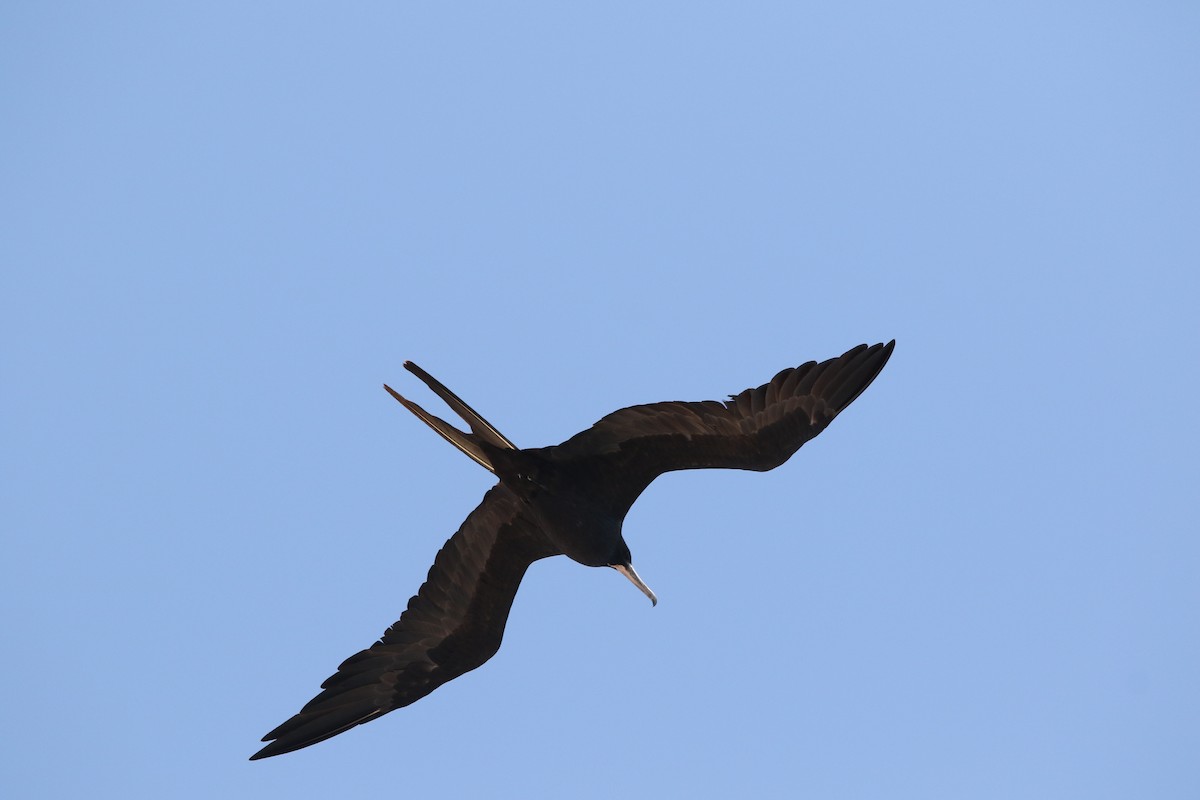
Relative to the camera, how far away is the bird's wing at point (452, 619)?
11.4 meters

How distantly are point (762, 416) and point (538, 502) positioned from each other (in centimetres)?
202

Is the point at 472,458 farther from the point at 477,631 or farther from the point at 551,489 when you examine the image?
the point at 477,631

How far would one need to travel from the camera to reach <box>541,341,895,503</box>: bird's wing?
10.0 m

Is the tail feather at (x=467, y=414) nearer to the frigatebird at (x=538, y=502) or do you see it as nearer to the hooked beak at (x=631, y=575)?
the frigatebird at (x=538, y=502)

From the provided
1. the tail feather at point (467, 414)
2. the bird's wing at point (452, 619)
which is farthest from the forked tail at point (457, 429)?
the bird's wing at point (452, 619)

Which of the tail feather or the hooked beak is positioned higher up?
the tail feather

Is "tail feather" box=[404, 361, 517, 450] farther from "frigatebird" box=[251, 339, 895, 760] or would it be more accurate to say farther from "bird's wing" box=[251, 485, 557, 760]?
"bird's wing" box=[251, 485, 557, 760]

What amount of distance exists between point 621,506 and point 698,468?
2.68ft

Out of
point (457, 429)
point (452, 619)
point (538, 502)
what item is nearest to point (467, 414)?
point (457, 429)

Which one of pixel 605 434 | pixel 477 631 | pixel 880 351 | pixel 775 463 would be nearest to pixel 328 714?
pixel 477 631

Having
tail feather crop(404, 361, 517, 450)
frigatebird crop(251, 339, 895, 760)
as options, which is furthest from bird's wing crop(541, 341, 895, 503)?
tail feather crop(404, 361, 517, 450)

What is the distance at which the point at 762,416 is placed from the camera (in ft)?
33.2

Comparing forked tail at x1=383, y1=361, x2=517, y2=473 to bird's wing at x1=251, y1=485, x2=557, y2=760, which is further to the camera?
bird's wing at x1=251, y1=485, x2=557, y2=760

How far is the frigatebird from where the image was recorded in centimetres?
1010
